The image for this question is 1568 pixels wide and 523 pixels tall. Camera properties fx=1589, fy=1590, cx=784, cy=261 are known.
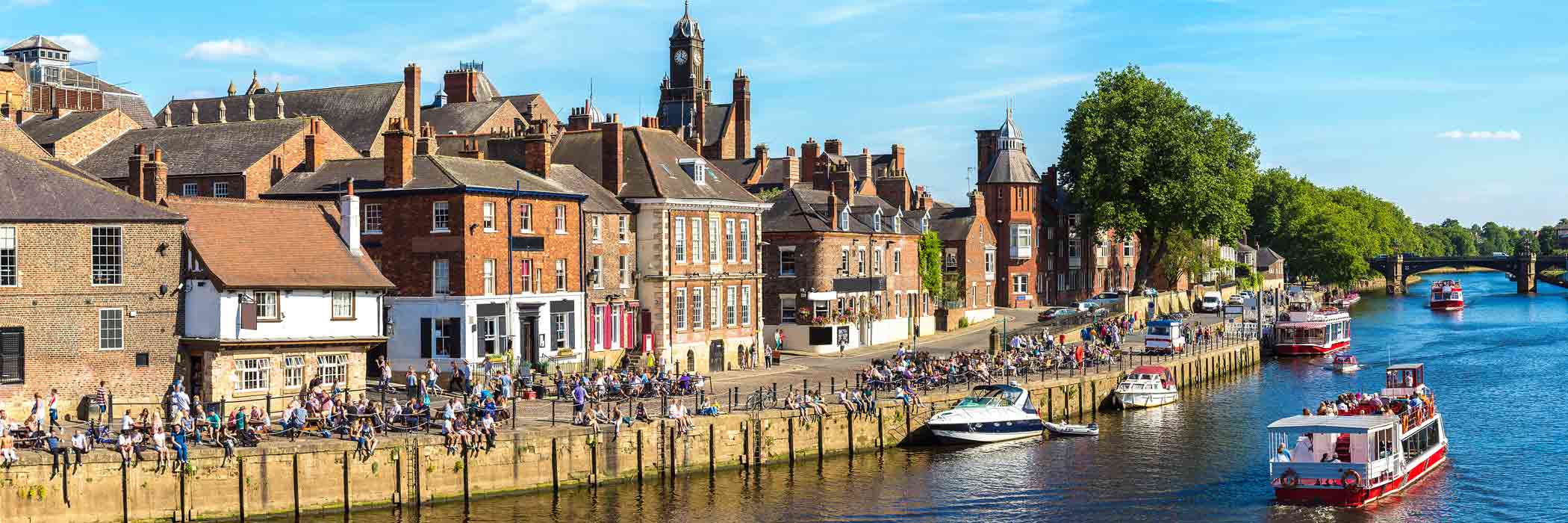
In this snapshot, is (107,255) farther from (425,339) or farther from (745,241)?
(745,241)

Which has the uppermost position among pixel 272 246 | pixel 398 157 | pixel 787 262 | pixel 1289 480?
pixel 398 157

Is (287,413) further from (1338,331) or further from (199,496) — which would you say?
(1338,331)

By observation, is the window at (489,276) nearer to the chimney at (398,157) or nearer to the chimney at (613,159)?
→ the chimney at (398,157)

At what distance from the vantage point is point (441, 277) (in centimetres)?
5541

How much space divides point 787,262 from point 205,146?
89.3 feet

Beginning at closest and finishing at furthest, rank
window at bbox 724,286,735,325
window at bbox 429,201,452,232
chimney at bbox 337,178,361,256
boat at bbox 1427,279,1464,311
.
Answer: chimney at bbox 337,178,361,256 < window at bbox 429,201,452,232 < window at bbox 724,286,735,325 < boat at bbox 1427,279,1464,311

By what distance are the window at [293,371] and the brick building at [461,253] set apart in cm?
738

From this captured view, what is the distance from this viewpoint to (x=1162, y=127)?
109000 mm

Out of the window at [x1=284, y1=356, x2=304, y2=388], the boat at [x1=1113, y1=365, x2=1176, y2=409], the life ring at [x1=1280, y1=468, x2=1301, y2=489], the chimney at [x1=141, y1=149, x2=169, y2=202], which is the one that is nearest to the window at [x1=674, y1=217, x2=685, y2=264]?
the boat at [x1=1113, y1=365, x2=1176, y2=409]

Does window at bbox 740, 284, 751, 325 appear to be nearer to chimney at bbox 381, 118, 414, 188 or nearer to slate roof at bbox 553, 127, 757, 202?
slate roof at bbox 553, 127, 757, 202

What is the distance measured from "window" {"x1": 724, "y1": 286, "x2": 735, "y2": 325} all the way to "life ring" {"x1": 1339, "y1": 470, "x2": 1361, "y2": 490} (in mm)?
29130

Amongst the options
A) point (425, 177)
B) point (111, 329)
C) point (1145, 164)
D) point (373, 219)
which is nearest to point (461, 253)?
point (425, 177)

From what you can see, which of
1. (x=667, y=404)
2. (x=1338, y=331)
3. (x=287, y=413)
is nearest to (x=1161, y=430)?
(x=667, y=404)

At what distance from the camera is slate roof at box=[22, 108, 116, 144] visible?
69875mm
